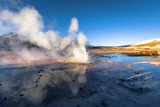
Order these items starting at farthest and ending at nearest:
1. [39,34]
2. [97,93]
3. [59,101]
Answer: [39,34] → [97,93] → [59,101]

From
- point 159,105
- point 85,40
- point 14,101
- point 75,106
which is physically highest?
point 85,40

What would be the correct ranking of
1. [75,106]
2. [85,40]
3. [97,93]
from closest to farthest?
[75,106] < [97,93] < [85,40]

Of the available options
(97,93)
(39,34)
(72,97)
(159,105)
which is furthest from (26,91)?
(39,34)

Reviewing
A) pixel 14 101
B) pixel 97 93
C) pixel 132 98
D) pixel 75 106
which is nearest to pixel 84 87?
pixel 97 93

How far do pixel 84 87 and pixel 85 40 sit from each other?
17.9m

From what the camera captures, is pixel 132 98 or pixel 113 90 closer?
pixel 132 98

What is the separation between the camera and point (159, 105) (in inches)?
178

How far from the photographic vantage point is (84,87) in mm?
6332

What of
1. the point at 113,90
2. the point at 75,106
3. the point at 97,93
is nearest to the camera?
the point at 75,106

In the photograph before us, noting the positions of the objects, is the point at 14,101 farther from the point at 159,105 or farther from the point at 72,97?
the point at 159,105

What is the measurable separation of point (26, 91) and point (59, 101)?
2663 mm

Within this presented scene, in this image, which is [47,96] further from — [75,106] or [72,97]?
[75,106]

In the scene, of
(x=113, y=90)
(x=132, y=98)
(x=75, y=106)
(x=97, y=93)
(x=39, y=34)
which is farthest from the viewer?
(x=39, y=34)

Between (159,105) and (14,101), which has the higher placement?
(14,101)
